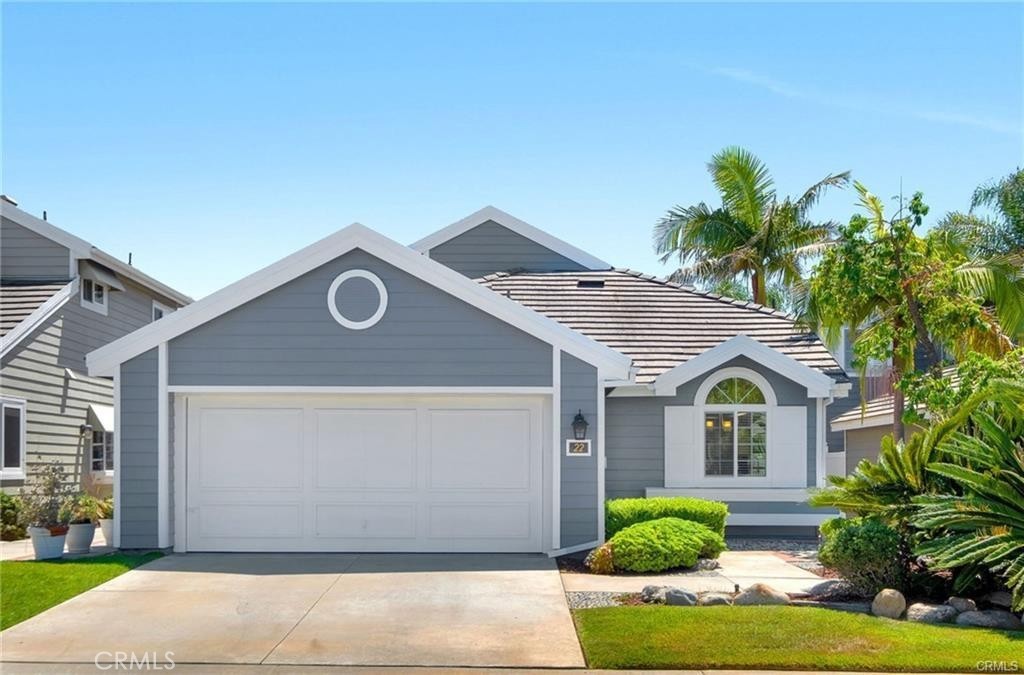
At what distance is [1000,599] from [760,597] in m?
2.22

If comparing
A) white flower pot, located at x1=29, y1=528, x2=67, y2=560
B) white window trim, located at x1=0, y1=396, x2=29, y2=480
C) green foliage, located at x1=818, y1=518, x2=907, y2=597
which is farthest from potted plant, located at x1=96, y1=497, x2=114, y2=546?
green foliage, located at x1=818, y1=518, x2=907, y2=597

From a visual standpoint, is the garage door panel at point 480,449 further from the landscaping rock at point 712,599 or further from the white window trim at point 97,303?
the white window trim at point 97,303

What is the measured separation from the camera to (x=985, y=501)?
9.13 metres

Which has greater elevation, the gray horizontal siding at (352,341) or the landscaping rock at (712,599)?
the gray horizontal siding at (352,341)

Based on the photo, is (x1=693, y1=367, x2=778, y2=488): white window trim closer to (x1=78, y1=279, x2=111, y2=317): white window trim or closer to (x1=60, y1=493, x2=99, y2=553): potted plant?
(x1=60, y1=493, x2=99, y2=553): potted plant

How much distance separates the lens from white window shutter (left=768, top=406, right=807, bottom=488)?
48.3 ft

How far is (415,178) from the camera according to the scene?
15.7m

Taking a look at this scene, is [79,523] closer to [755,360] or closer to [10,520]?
[10,520]

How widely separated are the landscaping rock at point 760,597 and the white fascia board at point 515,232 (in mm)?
10144

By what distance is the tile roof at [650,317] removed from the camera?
15.7 metres

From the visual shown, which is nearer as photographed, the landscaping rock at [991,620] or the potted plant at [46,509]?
the landscaping rock at [991,620]

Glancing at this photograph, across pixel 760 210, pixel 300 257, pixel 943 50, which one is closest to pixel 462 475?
pixel 300 257

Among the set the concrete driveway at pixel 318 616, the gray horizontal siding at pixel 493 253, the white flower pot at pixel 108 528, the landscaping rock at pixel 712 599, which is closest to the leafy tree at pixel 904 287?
the landscaping rock at pixel 712 599

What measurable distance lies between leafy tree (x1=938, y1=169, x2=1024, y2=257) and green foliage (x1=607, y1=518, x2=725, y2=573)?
15.0 m
